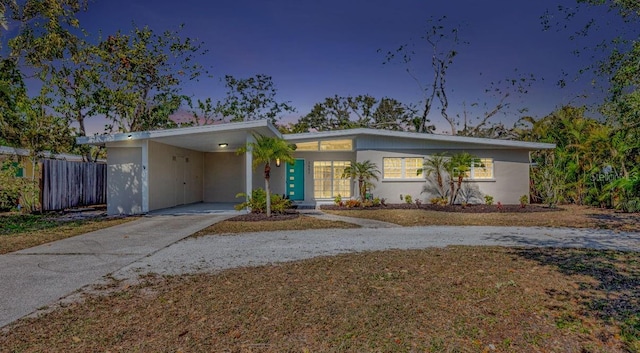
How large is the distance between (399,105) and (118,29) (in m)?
25.0

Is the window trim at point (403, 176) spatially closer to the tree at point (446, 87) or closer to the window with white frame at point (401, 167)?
the window with white frame at point (401, 167)

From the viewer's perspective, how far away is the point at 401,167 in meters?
15.2

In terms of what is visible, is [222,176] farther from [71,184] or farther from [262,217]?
[262,217]

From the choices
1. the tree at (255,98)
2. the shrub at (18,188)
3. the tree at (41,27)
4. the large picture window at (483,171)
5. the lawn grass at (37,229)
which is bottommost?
the lawn grass at (37,229)

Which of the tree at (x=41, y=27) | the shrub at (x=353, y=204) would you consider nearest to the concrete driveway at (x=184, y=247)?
the shrub at (x=353, y=204)

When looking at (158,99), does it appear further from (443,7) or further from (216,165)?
(443,7)

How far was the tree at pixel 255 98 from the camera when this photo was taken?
93.1ft

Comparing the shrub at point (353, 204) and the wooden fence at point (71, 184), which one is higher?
the wooden fence at point (71, 184)

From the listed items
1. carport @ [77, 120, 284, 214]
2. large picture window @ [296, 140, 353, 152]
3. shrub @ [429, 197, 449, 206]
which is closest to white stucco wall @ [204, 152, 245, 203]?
carport @ [77, 120, 284, 214]

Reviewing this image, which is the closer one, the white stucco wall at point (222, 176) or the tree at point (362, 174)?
the tree at point (362, 174)

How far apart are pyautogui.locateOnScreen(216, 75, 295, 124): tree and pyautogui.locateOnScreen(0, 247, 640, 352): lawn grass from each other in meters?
24.2

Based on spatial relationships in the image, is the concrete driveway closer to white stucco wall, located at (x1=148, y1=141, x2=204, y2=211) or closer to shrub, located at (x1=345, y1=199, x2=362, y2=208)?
white stucco wall, located at (x1=148, y1=141, x2=204, y2=211)

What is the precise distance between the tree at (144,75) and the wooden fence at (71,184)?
13.8 feet

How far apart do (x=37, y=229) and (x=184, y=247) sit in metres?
4.93
